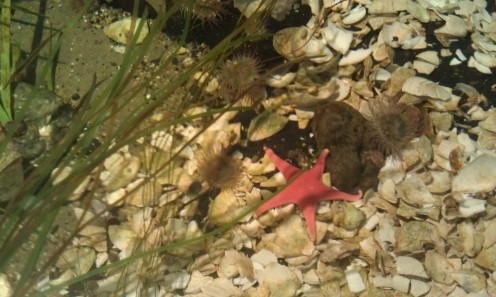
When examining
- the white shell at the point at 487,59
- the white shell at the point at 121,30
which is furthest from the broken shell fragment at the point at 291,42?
the white shell at the point at 487,59

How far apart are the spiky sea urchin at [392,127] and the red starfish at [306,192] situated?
27 centimetres

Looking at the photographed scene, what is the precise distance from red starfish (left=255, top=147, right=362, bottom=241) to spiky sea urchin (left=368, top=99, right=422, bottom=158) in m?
0.27

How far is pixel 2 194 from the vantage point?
2.40m

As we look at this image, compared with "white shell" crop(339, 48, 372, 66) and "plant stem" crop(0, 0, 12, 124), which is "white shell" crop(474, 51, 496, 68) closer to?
"white shell" crop(339, 48, 372, 66)

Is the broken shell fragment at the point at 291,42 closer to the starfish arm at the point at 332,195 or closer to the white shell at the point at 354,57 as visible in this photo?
the white shell at the point at 354,57

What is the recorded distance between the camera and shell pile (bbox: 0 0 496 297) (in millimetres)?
2510

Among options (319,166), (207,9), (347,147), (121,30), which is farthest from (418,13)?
(121,30)

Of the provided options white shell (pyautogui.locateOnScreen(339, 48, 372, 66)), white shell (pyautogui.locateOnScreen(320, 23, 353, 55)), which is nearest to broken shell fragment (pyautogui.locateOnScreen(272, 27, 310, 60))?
white shell (pyautogui.locateOnScreen(320, 23, 353, 55))

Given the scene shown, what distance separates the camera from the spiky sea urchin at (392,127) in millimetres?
2537

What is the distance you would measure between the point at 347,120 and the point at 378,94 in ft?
0.85

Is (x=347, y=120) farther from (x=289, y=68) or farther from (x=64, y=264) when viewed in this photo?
(x=64, y=264)

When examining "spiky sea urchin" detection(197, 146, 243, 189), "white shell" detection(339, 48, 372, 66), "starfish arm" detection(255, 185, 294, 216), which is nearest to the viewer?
"starfish arm" detection(255, 185, 294, 216)

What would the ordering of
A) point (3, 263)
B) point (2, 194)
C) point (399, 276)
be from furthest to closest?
point (399, 276) < point (2, 194) < point (3, 263)

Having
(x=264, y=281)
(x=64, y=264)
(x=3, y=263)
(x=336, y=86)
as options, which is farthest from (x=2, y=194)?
(x=336, y=86)
